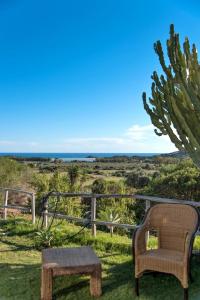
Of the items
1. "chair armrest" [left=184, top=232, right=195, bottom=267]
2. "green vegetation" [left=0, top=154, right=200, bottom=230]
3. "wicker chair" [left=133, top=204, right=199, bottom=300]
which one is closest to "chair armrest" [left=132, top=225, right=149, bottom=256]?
"wicker chair" [left=133, top=204, right=199, bottom=300]

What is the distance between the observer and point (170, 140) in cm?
521

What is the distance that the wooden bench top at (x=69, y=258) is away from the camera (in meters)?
4.04

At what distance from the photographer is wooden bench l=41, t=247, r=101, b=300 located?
13.1 ft

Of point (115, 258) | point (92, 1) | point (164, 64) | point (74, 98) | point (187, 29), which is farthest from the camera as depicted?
point (74, 98)

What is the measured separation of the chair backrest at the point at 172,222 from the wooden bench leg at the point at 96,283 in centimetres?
96

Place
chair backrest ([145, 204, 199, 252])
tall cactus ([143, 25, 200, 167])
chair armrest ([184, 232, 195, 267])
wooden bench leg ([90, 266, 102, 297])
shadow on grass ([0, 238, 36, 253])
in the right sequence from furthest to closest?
1. shadow on grass ([0, 238, 36, 253])
2. tall cactus ([143, 25, 200, 167])
3. chair backrest ([145, 204, 199, 252])
4. wooden bench leg ([90, 266, 102, 297])
5. chair armrest ([184, 232, 195, 267])

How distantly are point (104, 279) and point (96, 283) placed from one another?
0.58m

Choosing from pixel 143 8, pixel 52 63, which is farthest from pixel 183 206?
pixel 52 63

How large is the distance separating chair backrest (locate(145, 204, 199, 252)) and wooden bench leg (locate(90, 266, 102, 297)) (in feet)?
3.15

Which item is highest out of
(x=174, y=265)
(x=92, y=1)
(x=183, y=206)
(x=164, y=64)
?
(x=92, y=1)

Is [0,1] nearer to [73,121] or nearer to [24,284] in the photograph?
[24,284]

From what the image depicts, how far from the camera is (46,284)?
404 cm

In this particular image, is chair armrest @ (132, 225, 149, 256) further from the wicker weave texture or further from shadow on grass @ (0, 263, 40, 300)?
shadow on grass @ (0, 263, 40, 300)

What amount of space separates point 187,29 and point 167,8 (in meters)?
1.07
